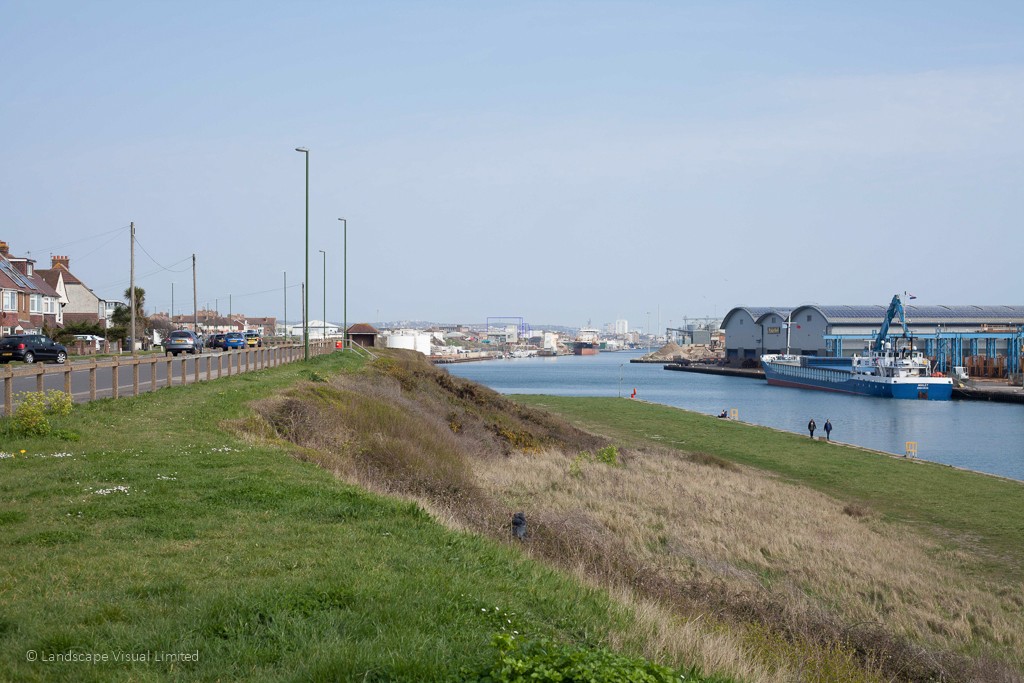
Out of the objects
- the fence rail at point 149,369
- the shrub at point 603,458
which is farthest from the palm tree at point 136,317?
the shrub at point 603,458

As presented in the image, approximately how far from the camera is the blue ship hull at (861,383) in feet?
295

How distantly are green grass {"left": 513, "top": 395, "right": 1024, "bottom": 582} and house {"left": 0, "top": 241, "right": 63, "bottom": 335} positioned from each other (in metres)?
35.6

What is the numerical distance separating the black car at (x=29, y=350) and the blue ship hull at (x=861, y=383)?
77.3m

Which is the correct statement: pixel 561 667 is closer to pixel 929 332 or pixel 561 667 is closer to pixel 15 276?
pixel 15 276

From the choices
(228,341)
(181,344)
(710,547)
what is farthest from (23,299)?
(710,547)

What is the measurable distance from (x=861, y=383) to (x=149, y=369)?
80.9 metres

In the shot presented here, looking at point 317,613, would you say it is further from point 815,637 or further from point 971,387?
point 971,387

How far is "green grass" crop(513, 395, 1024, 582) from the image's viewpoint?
22.0 meters

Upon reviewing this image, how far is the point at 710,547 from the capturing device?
57.0 ft

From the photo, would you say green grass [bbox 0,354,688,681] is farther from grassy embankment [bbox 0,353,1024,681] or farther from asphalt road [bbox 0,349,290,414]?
asphalt road [bbox 0,349,290,414]

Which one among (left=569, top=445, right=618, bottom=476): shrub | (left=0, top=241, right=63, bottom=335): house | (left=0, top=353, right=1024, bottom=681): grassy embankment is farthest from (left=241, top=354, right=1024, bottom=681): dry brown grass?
(left=0, top=241, right=63, bottom=335): house

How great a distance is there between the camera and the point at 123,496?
1068 cm

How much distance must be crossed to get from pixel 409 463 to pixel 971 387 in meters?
94.0

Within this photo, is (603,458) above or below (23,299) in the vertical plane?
below
